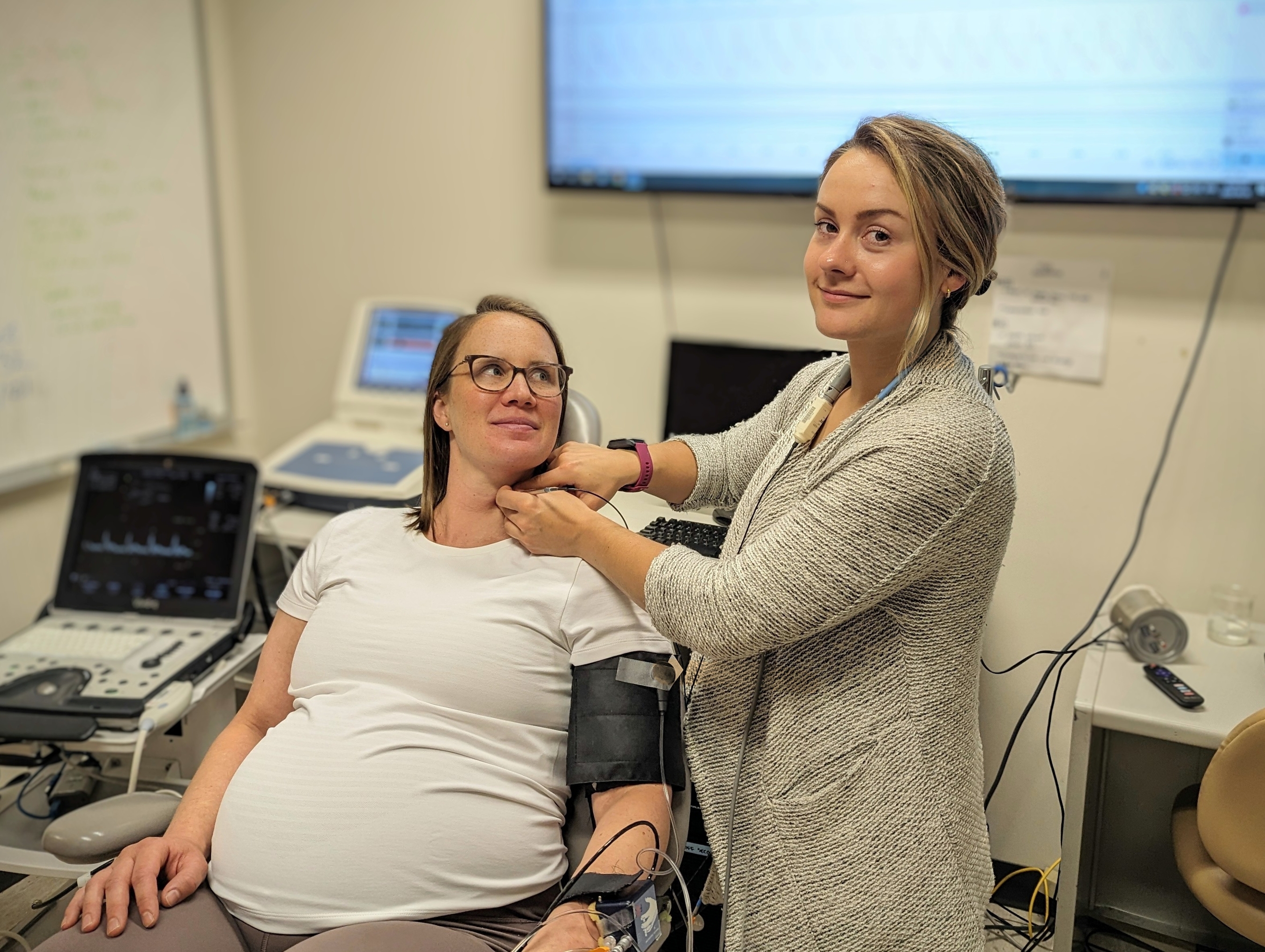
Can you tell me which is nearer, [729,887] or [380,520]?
[729,887]

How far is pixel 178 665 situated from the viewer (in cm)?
180

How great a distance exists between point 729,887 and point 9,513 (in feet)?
7.02

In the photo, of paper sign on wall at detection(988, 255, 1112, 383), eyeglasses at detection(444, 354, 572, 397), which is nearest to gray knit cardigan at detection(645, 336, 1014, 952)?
eyeglasses at detection(444, 354, 572, 397)

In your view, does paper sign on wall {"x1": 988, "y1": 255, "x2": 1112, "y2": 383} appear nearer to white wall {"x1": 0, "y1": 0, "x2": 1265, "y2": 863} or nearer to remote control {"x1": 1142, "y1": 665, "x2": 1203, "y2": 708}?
white wall {"x1": 0, "y1": 0, "x2": 1265, "y2": 863}

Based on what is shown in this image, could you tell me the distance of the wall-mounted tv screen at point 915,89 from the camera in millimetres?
1914

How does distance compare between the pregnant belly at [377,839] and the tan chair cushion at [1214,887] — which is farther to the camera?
the tan chair cushion at [1214,887]

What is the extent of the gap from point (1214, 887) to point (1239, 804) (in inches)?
8.3

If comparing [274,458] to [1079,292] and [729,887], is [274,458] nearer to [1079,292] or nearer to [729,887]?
[729,887]

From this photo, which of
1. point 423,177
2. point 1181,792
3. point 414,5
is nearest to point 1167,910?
point 1181,792

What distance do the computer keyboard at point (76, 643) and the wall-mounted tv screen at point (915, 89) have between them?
1.45 metres

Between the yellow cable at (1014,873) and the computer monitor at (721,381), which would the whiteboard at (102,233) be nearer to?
the computer monitor at (721,381)

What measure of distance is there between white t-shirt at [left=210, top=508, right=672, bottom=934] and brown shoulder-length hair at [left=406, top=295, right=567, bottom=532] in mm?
109

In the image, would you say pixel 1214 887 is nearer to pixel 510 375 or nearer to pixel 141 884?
pixel 510 375

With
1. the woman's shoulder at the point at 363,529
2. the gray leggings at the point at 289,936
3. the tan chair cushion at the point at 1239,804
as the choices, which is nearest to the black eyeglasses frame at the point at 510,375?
the woman's shoulder at the point at 363,529
